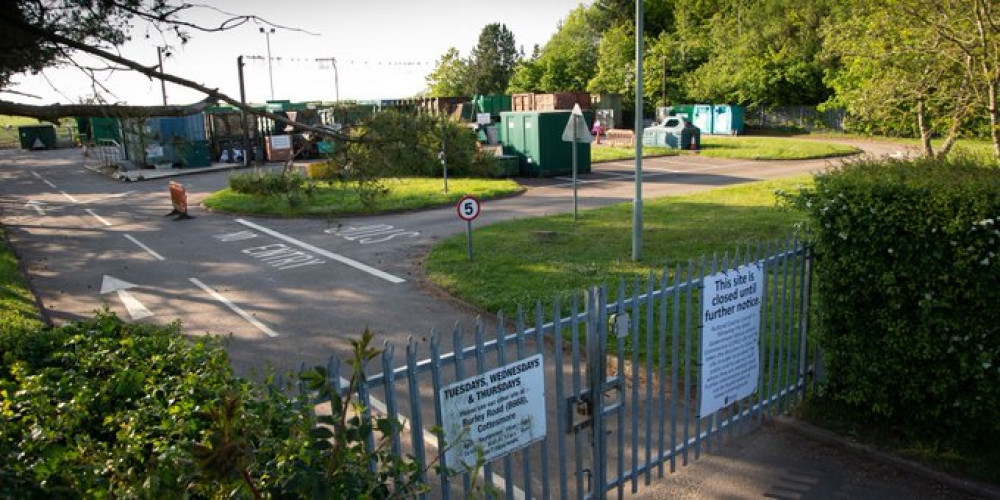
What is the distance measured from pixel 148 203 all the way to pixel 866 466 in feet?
77.0

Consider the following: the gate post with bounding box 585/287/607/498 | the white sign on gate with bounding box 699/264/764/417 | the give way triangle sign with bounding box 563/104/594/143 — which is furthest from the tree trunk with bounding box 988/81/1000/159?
the gate post with bounding box 585/287/607/498

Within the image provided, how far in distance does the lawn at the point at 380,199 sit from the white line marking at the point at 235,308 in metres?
5.43

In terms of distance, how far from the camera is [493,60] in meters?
86.4

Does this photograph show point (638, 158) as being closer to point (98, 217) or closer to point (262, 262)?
point (262, 262)

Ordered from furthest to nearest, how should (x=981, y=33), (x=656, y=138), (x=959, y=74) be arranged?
(x=656, y=138) → (x=959, y=74) → (x=981, y=33)

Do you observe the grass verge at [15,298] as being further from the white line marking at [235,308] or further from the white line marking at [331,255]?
the white line marking at [331,255]

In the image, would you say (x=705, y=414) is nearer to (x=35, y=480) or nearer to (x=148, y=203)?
(x=35, y=480)

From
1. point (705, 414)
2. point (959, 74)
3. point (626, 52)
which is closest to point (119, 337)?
point (705, 414)

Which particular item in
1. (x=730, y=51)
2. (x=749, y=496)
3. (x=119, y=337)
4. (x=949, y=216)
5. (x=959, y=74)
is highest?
(x=730, y=51)

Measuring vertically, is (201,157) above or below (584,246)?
above

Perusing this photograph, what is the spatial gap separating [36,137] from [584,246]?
5464cm

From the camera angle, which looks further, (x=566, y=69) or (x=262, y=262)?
(x=566, y=69)

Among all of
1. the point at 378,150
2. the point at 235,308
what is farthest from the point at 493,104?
the point at 378,150

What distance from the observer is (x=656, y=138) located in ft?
120
